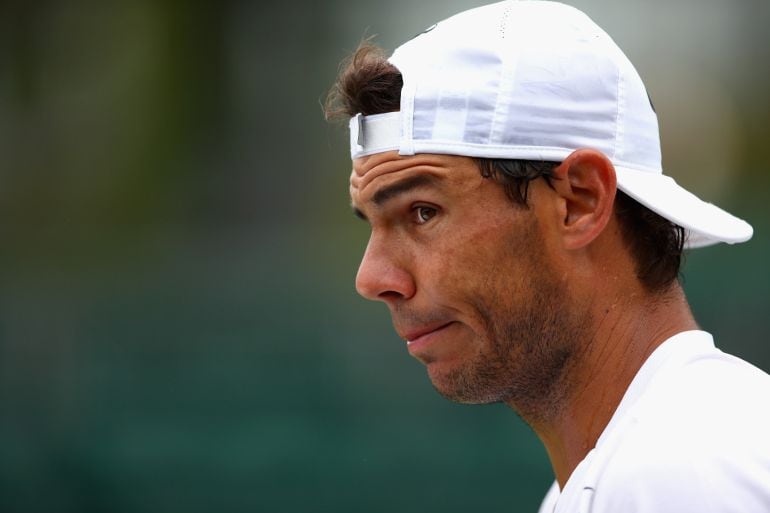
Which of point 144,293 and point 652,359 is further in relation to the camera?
point 144,293

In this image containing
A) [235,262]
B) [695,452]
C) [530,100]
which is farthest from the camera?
[235,262]

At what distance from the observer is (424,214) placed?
1.88 m

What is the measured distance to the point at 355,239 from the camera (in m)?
4.48

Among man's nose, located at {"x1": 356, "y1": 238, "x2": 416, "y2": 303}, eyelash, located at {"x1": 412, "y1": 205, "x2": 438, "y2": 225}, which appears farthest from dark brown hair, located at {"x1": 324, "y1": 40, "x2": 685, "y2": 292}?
man's nose, located at {"x1": 356, "y1": 238, "x2": 416, "y2": 303}

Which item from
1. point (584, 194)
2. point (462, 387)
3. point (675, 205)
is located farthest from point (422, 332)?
point (675, 205)

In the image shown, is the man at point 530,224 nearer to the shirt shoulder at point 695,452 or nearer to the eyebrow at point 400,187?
the eyebrow at point 400,187

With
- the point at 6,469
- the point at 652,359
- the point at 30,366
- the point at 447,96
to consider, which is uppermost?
the point at 447,96

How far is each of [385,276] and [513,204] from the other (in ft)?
0.87

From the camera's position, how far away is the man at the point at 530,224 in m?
1.82

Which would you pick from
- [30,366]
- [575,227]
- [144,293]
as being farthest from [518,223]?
[30,366]

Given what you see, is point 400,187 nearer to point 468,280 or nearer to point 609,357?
point 468,280

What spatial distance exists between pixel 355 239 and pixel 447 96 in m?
2.65

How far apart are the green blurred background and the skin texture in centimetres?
259

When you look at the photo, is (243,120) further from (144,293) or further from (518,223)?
(518,223)
